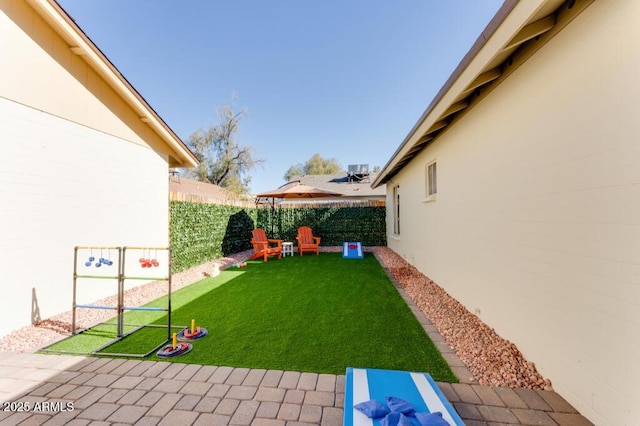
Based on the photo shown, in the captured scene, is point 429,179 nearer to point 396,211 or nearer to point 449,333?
point 449,333

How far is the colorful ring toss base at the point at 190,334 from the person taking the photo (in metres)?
3.28

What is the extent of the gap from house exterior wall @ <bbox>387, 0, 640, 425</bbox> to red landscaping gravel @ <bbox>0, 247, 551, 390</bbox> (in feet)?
0.55

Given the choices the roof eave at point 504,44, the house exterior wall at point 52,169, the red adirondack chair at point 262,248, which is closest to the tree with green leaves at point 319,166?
the red adirondack chair at point 262,248

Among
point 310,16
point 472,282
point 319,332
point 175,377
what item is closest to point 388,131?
point 310,16

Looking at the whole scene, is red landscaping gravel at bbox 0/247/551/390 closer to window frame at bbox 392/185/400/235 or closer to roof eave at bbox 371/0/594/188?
roof eave at bbox 371/0/594/188

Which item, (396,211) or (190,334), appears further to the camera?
(396,211)

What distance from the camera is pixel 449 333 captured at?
3365mm

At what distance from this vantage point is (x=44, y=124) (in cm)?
402

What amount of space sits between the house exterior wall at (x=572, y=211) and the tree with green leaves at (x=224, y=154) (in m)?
20.4

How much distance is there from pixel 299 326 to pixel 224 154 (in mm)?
21624

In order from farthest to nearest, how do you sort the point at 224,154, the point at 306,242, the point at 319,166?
the point at 319,166
the point at 224,154
the point at 306,242

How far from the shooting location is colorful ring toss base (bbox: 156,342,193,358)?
9.45ft

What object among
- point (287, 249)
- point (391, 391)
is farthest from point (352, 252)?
point (391, 391)

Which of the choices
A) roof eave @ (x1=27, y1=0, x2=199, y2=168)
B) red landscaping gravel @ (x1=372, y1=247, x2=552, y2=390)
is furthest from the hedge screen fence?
red landscaping gravel @ (x1=372, y1=247, x2=552, y2=390)
